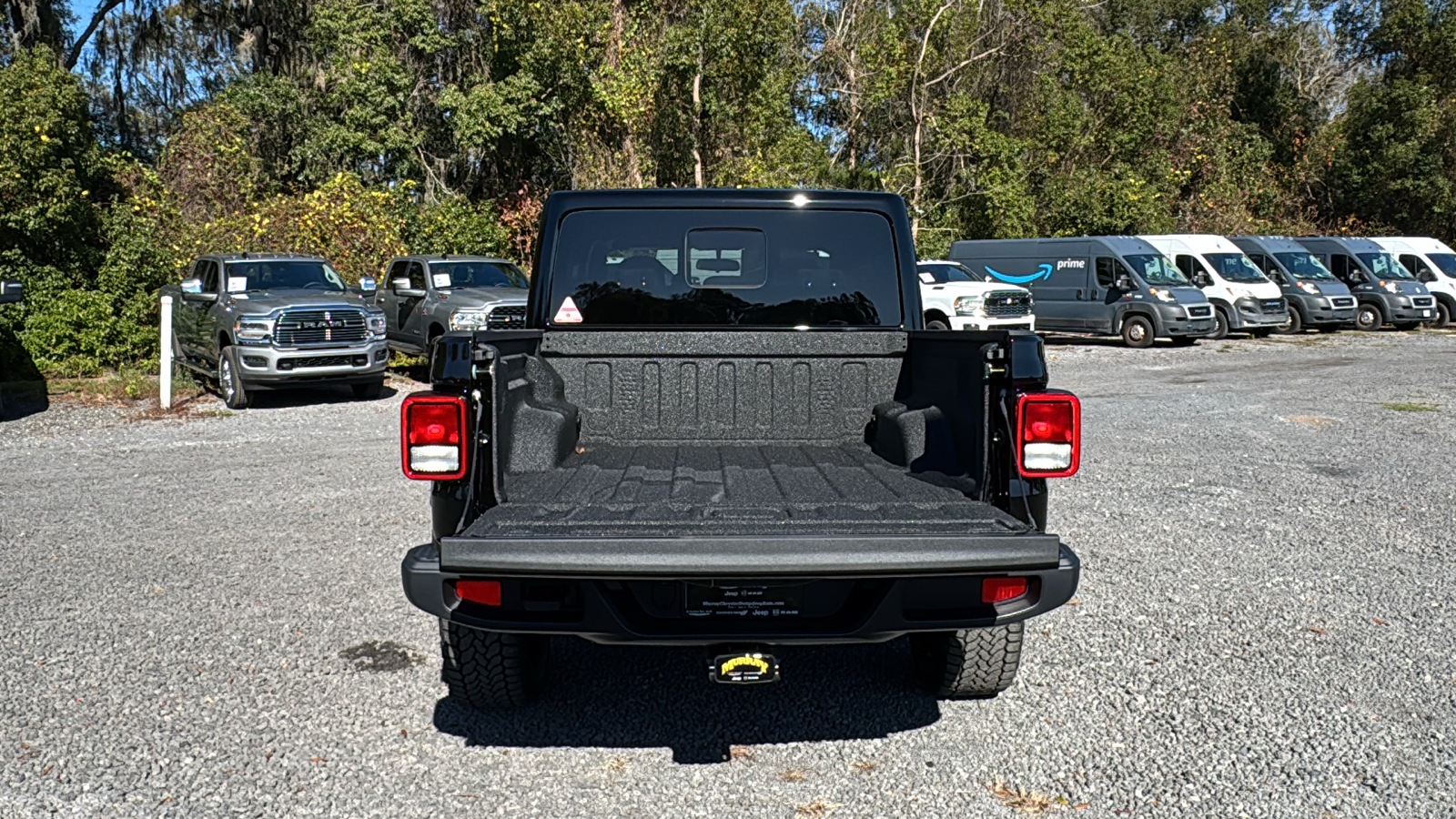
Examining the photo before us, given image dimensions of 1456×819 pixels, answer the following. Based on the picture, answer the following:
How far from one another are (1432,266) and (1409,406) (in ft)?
63.2

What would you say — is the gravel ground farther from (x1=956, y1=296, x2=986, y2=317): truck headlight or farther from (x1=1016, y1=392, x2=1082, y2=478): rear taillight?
(x1=956, y1=296, x2=986, y2=317): truck headlight

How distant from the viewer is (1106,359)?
2058 cm

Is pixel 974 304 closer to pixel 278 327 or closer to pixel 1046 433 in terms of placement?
pixel 278 327

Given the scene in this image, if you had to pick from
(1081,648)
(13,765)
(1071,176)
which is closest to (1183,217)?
(1071,176)

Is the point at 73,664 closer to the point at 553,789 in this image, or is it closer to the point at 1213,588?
the point at 553,789

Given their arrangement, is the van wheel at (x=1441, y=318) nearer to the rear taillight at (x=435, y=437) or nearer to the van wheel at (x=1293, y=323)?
the van wheel at (x=1293, y=323)

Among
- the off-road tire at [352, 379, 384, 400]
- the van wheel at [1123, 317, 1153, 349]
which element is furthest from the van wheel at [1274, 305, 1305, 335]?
the off-road tire at [352, 379, 384, 400]

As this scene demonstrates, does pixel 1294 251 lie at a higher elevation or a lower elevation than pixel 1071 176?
lower

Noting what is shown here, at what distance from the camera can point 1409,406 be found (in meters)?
13.7

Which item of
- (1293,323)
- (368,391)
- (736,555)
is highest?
(736,555)

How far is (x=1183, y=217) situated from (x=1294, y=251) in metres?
10.3

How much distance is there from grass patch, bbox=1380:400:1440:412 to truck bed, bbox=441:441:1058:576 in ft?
37.7

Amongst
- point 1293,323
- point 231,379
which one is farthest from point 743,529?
point 1293,323

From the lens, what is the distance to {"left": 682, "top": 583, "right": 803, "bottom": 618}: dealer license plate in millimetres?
3486
